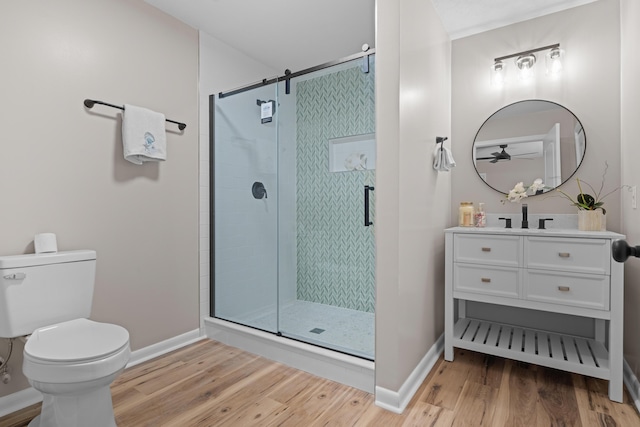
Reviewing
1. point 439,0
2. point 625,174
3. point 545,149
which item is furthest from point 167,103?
point 625,174

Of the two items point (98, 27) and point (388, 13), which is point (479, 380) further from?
point (98, 27)

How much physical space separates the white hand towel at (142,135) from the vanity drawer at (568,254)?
2.39 meters

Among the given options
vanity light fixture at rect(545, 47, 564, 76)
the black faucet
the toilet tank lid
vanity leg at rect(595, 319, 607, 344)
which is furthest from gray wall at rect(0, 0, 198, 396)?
vanity leg at rect(595, 319, 607, 344)

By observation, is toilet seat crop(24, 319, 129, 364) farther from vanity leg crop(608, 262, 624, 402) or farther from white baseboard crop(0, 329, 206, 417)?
vanity leg crop(608, 262, 624, 402)

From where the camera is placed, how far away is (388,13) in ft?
5.58

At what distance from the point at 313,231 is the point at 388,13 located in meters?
1.50

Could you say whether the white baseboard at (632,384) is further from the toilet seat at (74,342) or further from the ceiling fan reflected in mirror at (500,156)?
the toilet seat at (74,342)

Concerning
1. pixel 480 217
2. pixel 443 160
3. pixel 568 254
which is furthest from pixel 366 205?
pixel 568 254

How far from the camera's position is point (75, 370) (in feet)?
4.19

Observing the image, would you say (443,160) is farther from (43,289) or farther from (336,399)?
(43,289)

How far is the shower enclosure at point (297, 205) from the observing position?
225cm

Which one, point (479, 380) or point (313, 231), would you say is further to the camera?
point (313, 231)

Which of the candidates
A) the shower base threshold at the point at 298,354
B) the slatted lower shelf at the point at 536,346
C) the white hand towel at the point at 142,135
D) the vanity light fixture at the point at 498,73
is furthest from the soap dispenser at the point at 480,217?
the white hand towel at the point at 142,135

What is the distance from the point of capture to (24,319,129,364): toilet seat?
130cm
